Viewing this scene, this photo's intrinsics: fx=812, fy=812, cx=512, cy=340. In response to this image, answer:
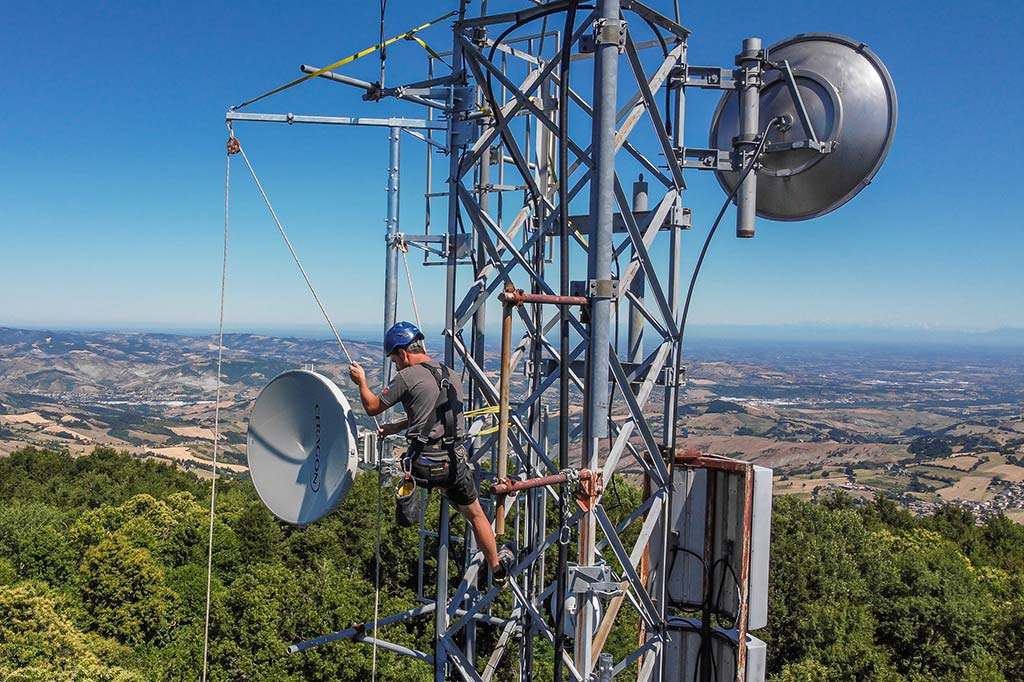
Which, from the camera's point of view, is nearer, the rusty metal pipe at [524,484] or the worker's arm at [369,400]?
the rusty metal pipe at [524,484]

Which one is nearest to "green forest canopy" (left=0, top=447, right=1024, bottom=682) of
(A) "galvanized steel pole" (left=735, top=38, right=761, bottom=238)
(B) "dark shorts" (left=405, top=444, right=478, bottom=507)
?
(B) "dark shorts" (left=405, top=444, right=478, bottom=507)

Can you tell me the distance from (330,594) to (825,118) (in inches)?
889

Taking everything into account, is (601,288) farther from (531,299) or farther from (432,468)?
(432,468)

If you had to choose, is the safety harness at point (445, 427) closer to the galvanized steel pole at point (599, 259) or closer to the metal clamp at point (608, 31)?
the galvanized steel pole at point (599, 259)

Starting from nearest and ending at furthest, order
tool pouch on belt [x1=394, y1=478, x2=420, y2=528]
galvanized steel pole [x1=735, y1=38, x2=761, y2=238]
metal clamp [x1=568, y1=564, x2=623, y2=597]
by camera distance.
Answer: metal clamp [x1=568, y1=564, x2=623, y2=597] → galvanized steel pole [x1=735, y1=38, x2=761, y2=238] → tool pouch on belt [x1=394, y1=478, x2=420, y2=528]

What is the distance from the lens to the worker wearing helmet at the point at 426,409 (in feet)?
20.7

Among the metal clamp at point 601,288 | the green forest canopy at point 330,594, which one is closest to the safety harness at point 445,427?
the metal clamp at point 601,288

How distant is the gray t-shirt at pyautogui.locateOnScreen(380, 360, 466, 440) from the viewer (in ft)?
20.6

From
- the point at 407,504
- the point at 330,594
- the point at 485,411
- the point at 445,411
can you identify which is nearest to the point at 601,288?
the point at 445,411

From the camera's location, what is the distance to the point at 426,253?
8.77 m

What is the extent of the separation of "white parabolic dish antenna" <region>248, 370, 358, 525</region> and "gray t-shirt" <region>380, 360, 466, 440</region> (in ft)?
2.01

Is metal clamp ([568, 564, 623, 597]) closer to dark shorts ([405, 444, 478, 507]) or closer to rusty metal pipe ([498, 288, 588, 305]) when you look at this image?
dark shorts ([405, 444, 478, 507])

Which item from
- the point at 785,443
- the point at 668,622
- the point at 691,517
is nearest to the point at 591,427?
the point at 691,517

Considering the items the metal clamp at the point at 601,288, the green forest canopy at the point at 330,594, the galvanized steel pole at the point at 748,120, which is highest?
the galvanized steel pole at the point at 748,120
